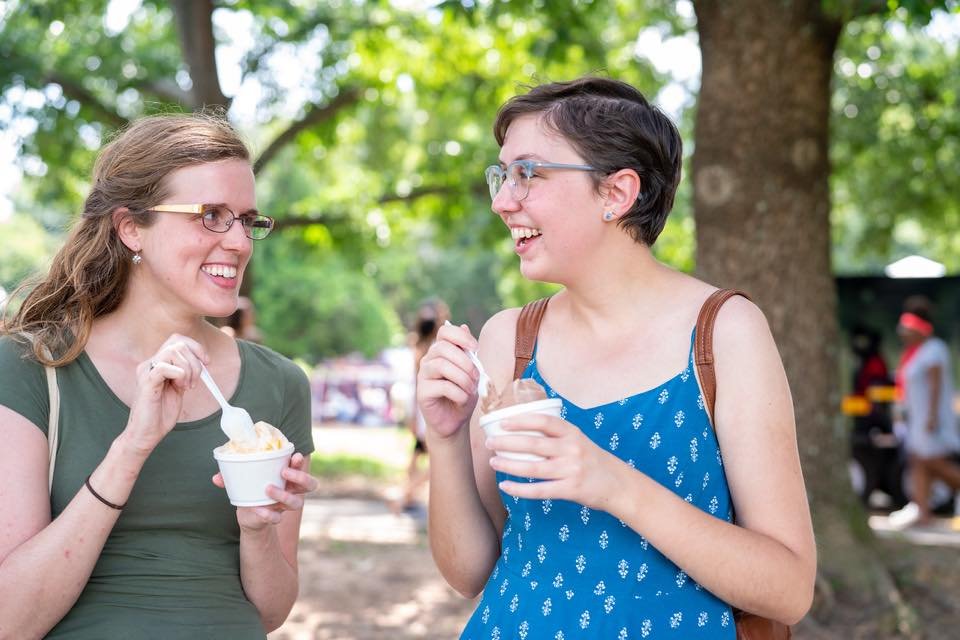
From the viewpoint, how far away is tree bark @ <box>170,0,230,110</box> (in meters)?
8.58

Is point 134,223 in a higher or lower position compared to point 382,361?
higher

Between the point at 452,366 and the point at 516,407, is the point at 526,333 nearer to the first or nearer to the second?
the point at 452,366

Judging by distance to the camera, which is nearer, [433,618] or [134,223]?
[134,223]

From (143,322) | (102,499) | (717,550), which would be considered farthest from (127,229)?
(717,550)

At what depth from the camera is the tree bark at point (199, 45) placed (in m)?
8.58

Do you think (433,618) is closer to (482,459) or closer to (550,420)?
(482,459)

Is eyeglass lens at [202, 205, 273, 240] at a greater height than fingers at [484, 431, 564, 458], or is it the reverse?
eyeglass lens at [202, 205, 273, 240]

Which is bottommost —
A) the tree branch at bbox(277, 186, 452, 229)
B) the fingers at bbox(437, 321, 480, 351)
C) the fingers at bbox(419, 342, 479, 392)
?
the fingers at bbox(419, 342, 479, 392)

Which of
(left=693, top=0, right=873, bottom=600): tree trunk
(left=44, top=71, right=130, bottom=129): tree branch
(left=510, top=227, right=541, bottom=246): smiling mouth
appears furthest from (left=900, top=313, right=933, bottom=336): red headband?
(left=510, top=227, right=541, bottom=246): smiling mouth

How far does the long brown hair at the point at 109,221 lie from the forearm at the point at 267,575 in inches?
23.9

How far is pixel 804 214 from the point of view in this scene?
5.27 meters

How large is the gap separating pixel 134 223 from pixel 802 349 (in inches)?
158

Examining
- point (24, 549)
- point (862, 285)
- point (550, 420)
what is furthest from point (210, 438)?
point (862, 285)

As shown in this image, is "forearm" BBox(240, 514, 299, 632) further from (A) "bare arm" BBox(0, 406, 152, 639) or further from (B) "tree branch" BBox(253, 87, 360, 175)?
(B) "tree branch" BBox(253, 87, 360, 175)
